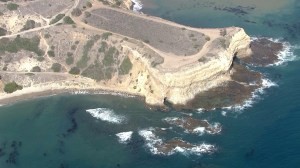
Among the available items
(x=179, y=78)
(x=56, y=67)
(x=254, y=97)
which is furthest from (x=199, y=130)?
(x=56, y=67)

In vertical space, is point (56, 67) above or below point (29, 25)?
below

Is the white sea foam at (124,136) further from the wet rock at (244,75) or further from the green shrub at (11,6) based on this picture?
the green shrub at (11,6)

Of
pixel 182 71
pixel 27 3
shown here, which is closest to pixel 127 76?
pixel 182 71

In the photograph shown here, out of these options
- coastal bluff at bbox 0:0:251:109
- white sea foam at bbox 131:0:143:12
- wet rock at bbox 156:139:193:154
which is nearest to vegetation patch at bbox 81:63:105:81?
coastal bluff at bbox 0:0:251:109

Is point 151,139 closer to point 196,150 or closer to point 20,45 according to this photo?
point 196,150

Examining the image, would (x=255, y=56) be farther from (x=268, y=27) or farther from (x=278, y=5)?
(x=278, y=5)

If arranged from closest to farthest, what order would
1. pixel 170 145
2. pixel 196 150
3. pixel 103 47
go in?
pixel 196 150, pixel 170 145, pixel 103 47

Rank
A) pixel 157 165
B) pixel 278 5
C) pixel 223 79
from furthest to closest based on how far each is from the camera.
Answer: pixel 278 5
pixel 223 79
pixel 157 165
